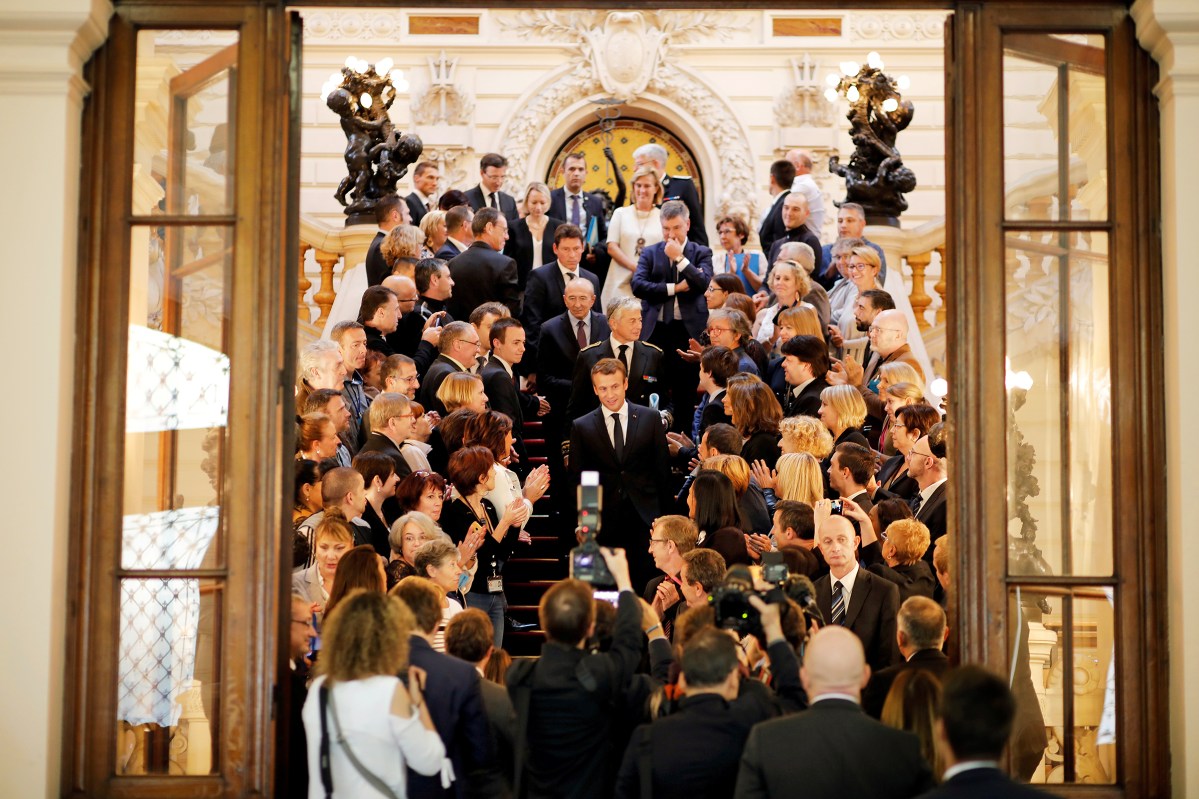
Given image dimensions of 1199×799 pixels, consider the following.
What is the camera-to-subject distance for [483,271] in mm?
11938

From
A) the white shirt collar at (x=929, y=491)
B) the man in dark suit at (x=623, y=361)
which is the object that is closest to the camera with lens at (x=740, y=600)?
the white shirt collar at (x=929, y=491)

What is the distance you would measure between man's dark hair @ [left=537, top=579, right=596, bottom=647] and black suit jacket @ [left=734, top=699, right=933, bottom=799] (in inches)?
30.9

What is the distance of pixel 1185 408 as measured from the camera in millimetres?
5383

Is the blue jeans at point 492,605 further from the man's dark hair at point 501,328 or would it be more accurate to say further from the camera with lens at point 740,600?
the camera with lens at point 740,600

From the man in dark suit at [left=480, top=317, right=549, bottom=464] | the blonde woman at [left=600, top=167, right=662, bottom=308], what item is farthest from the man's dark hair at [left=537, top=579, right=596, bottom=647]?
the blonde woman at [left=600, top=167, right=662, bottom=308]

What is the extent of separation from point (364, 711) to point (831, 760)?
140 cm

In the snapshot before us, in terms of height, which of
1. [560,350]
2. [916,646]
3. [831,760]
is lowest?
[831,760]

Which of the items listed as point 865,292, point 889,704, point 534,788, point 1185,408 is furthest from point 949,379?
point 865,292

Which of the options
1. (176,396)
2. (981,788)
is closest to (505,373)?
(176,396)

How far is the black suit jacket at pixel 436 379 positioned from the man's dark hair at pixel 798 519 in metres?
3.30

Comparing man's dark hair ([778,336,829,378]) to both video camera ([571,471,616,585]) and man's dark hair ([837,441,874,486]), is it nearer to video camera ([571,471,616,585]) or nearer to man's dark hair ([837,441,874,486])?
man's dark hair ([837,441,874,486])

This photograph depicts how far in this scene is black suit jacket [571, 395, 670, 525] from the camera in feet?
30.1

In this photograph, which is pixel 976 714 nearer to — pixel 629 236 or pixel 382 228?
pixel 382 228

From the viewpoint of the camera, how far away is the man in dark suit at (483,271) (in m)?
11.9
